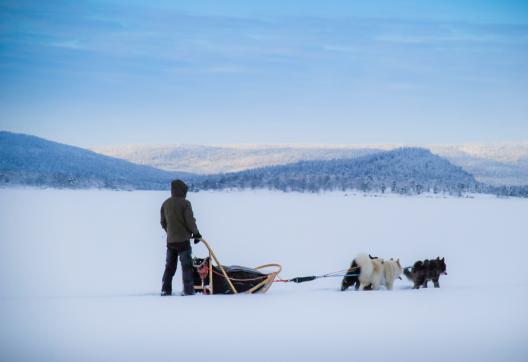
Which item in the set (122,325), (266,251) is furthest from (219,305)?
(266,251)

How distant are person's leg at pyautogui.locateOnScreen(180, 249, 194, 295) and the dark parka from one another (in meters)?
0.19

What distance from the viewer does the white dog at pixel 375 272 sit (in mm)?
7961

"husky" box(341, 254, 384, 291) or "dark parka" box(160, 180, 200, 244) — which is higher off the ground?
"dark parka" box(160, 180, 200, 244)

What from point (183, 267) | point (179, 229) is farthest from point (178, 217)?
point (183, 267)

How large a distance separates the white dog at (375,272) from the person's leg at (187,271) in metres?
2.01

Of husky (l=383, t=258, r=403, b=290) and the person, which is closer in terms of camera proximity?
the person

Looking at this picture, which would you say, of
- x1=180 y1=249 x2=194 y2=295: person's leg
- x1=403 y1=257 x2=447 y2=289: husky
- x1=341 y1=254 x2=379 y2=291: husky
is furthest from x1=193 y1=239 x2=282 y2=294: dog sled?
x1=403 y1=257 x2=447 y2=289: husky

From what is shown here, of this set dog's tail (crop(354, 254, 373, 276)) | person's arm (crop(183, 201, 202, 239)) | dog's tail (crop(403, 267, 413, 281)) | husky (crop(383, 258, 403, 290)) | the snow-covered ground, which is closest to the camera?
the snow-covered ground

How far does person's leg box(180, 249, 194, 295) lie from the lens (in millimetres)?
7414

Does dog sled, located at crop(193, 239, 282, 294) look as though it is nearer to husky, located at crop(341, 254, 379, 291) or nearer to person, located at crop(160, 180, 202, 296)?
person, located at crop(160, 180, 202, 296)

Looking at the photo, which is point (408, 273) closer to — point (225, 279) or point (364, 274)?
point (364, 274)

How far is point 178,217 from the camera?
24.1ft

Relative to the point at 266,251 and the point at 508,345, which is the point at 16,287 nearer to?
the point at 266,251

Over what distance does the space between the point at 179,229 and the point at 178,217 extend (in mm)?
133
